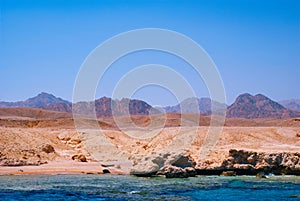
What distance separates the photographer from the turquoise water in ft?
86.8

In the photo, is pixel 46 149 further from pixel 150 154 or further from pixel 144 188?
pixel 144 188

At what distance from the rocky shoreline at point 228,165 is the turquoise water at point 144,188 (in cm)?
113

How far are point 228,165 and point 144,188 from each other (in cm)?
1049

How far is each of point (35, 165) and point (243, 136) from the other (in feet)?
73.6

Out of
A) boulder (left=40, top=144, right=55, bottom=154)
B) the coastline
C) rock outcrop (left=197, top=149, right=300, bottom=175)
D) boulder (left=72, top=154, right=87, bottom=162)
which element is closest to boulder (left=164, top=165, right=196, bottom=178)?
rock outcrop (left=197, top=149, right=300, bottom=175)

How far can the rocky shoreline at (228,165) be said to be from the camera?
119ft

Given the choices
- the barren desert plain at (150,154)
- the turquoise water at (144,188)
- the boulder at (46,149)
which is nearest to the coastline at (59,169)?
the barren desert plain at (150,154)

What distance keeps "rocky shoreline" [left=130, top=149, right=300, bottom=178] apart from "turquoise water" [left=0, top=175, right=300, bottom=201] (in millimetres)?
1128

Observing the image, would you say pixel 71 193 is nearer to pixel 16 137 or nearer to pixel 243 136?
pixel 16 137

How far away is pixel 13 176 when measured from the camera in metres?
35.8

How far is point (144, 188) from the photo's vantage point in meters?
29.7

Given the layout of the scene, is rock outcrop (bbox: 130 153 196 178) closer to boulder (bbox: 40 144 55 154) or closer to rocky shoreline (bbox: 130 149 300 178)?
rocky shoreline (bbox: 130 149 300 178)

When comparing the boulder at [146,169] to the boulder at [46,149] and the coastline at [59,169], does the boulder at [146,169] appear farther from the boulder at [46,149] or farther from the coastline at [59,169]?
the boulder at [46,149]

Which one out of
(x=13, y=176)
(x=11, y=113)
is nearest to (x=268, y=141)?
(x=13, y=176)
